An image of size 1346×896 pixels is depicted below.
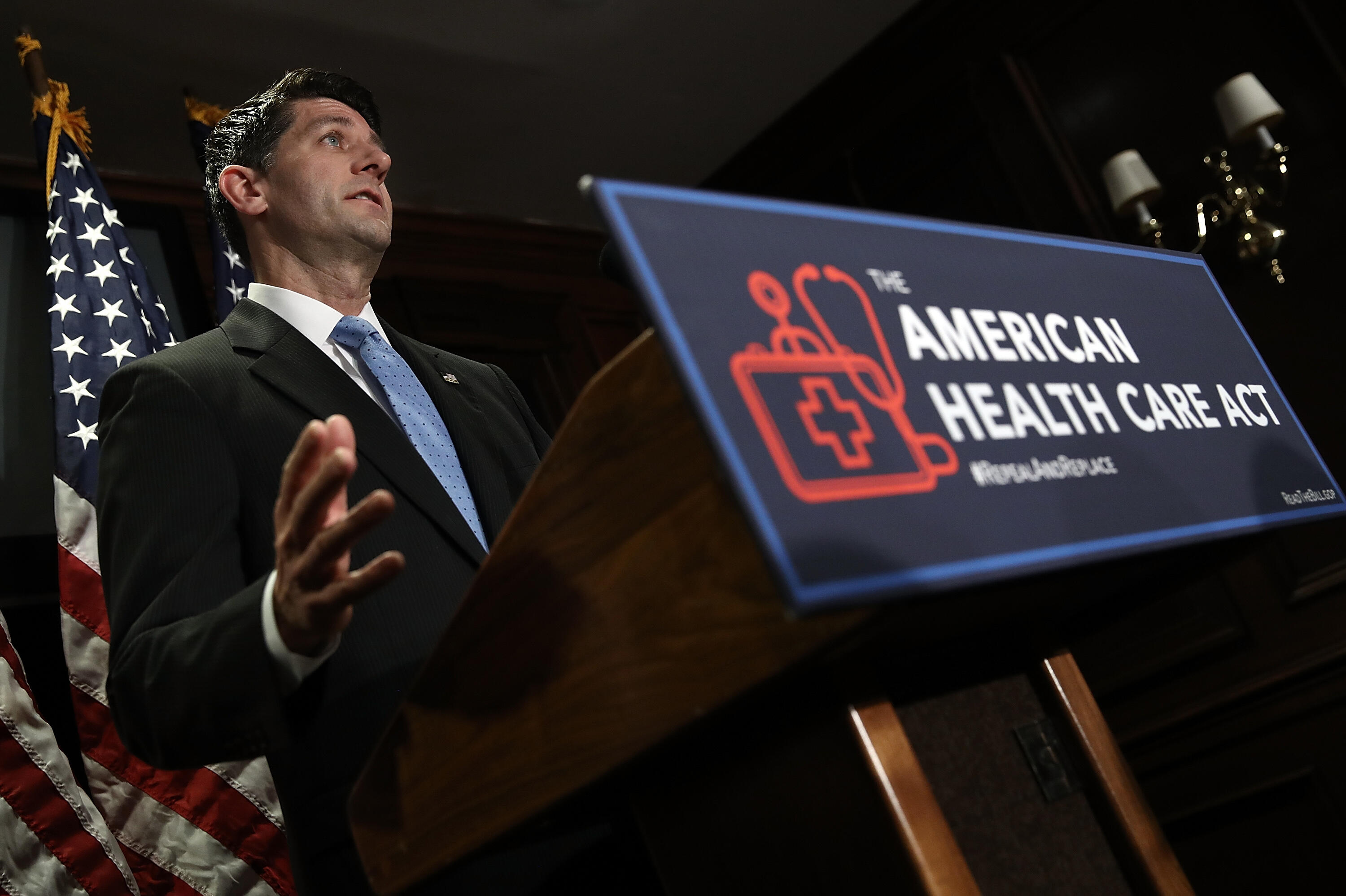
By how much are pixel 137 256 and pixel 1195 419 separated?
116 inches

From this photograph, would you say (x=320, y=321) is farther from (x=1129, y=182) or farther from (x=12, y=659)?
(x=1129, y=182)

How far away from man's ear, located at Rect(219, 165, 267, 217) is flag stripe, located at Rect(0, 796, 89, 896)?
1.26 metres

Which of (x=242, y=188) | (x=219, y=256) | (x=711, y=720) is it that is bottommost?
(x=711, y=720)

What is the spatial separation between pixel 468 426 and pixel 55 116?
7.89 ft

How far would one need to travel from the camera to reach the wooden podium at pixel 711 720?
0.62 metres

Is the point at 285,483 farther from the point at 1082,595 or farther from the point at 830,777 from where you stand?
the point at 1082,595

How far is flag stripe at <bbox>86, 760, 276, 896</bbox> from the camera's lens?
7.49ft

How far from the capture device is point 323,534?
72 centimetres

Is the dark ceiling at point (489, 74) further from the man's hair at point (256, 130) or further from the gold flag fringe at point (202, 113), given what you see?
the man's hair at point (256, 130)

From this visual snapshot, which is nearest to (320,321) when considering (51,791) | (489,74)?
(51,791)

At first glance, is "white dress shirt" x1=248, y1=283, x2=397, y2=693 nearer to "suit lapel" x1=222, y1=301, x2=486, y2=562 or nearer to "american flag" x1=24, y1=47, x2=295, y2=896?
"suit lapel" x1=222, y1=301, x2=486, y2=562

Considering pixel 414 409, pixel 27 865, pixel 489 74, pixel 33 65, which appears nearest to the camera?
pixel 414 409

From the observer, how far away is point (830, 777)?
2.38 ft

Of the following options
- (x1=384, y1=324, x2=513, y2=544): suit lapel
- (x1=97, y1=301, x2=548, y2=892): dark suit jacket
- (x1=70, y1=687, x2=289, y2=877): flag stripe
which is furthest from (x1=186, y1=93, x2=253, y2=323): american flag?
(x1=97, y1=301, x2=548, y2=892): dark suit jacket
